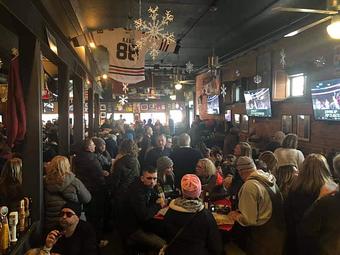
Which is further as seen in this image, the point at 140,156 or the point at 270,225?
the point at 140,156

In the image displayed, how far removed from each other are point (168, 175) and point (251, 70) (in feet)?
20.6

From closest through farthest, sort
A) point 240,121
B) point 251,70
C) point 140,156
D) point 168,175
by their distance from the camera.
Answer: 1. point 168,175
2. point 140,156
3. point 251,70
4. point 240,121

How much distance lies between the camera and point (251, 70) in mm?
10172

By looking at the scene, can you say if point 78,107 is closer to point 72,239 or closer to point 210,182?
point 210,182

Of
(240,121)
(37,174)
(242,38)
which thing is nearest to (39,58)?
(37,174)

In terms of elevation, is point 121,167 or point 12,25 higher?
point 12,25

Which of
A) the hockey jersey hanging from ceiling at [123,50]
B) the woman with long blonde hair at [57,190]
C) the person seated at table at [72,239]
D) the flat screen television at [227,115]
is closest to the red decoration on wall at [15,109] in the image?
the woman with long blonde hair at [57,190]

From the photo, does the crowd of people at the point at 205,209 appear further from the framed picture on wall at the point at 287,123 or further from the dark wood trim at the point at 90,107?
the dark wood trim at the point at 90,107

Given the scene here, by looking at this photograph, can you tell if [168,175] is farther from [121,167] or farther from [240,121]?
[240,121]

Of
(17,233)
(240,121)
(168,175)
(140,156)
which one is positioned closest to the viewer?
(17,233)

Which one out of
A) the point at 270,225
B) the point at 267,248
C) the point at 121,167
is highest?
the point at 121,167

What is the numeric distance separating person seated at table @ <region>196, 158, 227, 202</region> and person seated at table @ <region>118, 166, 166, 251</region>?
2.76 feet

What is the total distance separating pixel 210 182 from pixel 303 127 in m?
3.74

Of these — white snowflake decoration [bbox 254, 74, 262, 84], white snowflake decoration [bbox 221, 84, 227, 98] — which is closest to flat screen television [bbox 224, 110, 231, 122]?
white snowflake decoration [bbox 221, 84, 227, 98]
